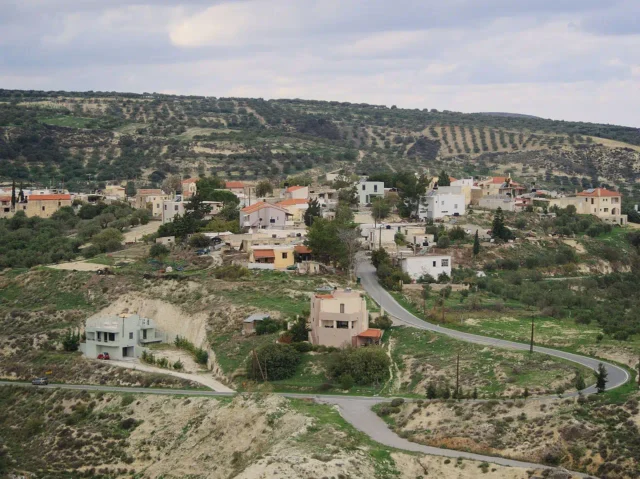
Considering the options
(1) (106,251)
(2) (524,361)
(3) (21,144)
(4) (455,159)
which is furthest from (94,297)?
(4) (455,159)

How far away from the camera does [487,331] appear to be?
2219 inches

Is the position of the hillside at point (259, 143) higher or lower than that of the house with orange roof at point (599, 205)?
higher

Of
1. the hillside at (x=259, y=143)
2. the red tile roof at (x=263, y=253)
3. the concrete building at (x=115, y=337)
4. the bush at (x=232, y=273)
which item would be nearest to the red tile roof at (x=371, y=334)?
the concrete building at (x=115, y=337)

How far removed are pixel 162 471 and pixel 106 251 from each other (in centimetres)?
3730

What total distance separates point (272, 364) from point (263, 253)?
1925 centimetres

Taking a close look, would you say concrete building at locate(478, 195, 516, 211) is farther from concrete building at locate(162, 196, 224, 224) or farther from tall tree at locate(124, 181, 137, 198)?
tall tree at locate(124, 181, 137, 198)

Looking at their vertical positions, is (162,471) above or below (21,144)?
below

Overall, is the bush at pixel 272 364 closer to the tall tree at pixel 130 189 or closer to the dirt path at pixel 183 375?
the dirt path at pixel 183 375

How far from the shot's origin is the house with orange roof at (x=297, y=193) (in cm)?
9169

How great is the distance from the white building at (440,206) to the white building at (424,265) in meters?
16.5

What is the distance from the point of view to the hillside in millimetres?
131250

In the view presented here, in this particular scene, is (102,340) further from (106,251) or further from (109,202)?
(109,202)

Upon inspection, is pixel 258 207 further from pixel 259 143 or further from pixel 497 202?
pixel 259 143

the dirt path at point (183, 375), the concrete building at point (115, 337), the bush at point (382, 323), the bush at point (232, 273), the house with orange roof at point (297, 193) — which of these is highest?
the house with orange roof at point (297, 193)
